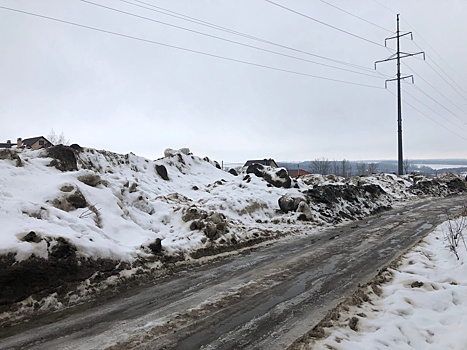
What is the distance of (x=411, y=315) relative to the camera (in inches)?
188

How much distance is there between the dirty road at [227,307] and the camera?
4.40 meters

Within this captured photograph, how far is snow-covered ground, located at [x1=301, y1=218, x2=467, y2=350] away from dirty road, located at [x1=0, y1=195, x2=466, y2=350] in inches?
21.3

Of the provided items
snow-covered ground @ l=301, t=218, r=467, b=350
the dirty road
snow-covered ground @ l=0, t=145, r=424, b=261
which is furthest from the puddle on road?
snow-covered ground @ l=0, t=145, r=424, b=261

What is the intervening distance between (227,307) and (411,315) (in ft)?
8.89

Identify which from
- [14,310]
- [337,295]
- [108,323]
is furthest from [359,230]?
[14,310]

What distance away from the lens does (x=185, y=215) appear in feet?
37.5

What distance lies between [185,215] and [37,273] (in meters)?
5.78

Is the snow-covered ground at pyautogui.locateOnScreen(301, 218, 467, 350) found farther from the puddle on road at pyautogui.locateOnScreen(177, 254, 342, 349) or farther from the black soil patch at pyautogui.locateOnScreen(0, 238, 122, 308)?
the black soil patch at pyautogui.locateOnScreen(0, 238, 122, 308)

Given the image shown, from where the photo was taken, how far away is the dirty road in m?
4.40

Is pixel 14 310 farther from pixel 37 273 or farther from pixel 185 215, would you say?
pixel 185 215

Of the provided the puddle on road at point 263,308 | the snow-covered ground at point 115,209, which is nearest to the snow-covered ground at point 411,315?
the puddle on road at point 263,308

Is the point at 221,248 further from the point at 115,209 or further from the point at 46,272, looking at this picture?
the point at 46,272

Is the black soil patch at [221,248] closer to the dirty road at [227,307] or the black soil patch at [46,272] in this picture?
the dirty road at [227,307]

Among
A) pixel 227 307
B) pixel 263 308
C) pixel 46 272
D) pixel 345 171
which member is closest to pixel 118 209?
pixel 46 272
